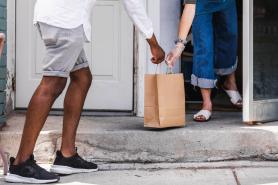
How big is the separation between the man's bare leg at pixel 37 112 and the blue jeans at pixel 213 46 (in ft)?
5.05

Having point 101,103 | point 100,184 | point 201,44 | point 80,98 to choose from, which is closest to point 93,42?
point 101,103

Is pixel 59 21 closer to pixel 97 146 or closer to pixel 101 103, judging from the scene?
pixel 97 146

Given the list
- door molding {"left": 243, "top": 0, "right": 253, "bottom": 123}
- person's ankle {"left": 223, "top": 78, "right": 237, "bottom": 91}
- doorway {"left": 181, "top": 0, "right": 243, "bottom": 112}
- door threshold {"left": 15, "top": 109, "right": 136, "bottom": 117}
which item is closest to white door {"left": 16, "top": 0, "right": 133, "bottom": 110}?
door threshold {"left": 15, "top": 109, "right": 136, "bottom": 117}

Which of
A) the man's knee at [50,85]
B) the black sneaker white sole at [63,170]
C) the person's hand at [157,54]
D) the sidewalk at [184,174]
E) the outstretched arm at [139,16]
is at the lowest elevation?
the sidewalk at [184,174]

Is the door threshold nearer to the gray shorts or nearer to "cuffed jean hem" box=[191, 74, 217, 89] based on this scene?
"cuffed jean hem" box=[191, 74, 217, 89]

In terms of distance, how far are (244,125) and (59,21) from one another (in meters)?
1.80

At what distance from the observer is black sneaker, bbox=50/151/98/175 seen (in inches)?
171

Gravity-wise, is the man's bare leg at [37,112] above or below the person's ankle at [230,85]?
below

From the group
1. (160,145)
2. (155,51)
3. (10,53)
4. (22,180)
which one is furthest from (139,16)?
(10,53)

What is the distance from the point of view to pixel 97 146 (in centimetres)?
471

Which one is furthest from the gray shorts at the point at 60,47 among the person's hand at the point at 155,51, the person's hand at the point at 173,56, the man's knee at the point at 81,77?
the person's hand at the point at 173,56

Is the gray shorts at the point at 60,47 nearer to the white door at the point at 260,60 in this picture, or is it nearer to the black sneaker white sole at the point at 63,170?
the black sneaker white sole at the point at 63,170

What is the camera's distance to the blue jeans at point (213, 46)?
205 inches

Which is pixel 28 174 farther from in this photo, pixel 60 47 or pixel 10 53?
pixel 10 53
